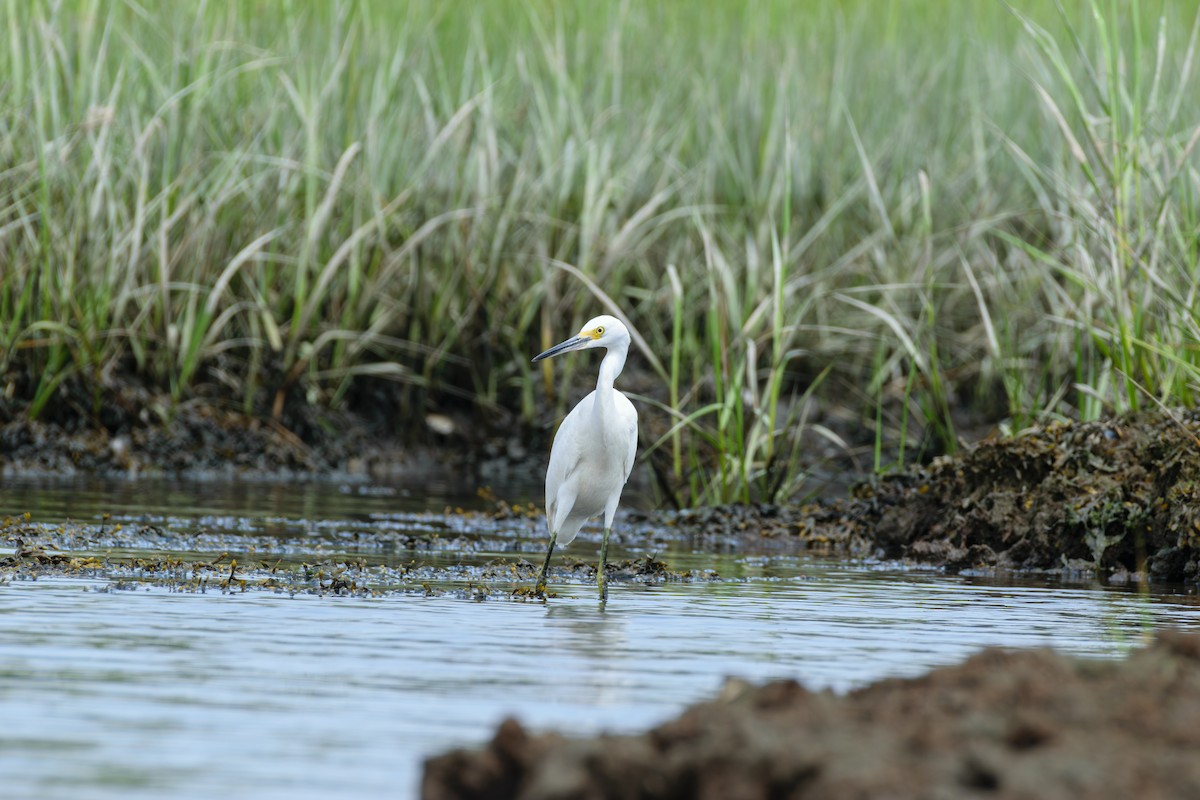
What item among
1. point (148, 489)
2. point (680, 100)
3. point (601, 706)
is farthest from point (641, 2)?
point (601, 706)

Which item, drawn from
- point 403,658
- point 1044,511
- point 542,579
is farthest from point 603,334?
point 403,658

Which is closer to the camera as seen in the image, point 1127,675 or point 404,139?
point 1127,675

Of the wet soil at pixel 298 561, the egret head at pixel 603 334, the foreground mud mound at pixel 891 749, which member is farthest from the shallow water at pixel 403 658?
the egret head at pixel 603 334

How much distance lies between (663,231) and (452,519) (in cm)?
408

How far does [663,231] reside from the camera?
44.2 feet

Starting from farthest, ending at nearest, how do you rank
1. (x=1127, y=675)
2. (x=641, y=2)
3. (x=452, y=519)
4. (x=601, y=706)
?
(x=641, y=2), (x=452, y=519), (x=601, y=706), (x=1127, y=675)

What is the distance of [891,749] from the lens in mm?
3357

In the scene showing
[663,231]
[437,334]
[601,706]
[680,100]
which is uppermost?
[680,100]

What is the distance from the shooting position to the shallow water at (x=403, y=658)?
393 cm

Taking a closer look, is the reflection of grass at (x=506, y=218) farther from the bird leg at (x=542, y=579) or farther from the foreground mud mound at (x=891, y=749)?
the foreground mud mound at (x=891, y=749)

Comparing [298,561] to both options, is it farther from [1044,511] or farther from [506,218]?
[506,218]

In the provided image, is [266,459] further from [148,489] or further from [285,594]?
[285,594]

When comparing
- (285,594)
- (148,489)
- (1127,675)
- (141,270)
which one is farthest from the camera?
(141,270)

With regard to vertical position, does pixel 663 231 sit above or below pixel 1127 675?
above
